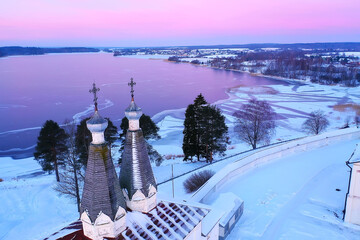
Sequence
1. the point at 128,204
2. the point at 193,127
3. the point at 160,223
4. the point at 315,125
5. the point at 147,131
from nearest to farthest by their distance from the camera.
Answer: the point at 160,223
the point at 128,204
the point at 193,127
the point at 147,131
the point at 315,125

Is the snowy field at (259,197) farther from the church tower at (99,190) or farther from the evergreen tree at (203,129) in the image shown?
the church tower at (99,190)

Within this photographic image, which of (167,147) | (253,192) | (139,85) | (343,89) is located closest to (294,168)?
(253,192)

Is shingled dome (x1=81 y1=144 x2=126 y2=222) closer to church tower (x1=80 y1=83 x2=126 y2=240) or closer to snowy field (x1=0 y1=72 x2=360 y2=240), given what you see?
church tower (x1=80 y1=83 x2=126 y2=240)

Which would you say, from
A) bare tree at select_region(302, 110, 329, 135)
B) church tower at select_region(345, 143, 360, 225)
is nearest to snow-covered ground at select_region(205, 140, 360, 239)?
church tower at select_region(345, 143, 360, 225)

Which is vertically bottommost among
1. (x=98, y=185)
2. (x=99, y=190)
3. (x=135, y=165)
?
(x=99, y=190)

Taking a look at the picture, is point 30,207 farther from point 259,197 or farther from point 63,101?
point 63,101

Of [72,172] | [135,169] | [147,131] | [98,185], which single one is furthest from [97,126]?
[147,131]
